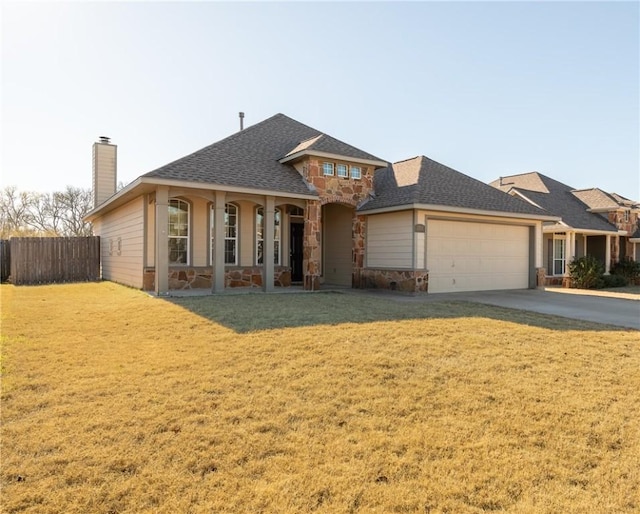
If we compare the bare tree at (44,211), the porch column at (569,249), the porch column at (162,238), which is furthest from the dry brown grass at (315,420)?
the bare tree at (44,211)

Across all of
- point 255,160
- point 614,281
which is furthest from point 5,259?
point 614,281

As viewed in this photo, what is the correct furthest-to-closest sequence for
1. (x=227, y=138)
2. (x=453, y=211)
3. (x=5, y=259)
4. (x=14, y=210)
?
(x=14, y=210) → (x=5, y=259) → (x=227, y=138) → (x=453, y=211)

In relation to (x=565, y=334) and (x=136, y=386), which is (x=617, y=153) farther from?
(x=136, y=386)

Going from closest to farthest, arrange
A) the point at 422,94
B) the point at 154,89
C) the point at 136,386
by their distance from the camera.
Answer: the point at 136,386
the point at 154,89
the point at 422,94

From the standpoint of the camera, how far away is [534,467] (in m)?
2.87

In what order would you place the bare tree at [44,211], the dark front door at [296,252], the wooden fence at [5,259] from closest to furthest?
the dark front door at [296,252]
the wooden fence at [5,259]
the bare tree at [44,211]

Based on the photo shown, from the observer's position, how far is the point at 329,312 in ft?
27.4

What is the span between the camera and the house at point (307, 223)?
38.1 ft

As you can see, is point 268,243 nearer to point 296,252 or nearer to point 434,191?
point 296,252

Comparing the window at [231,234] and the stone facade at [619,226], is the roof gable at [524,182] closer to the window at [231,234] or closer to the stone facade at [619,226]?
the stone facade at [619,226]

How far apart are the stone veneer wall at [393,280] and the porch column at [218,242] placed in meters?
5.09

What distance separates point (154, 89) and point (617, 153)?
18088 mm

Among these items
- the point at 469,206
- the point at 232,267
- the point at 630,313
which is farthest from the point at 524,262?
the point at 232,267

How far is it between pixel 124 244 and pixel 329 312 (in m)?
9.31
